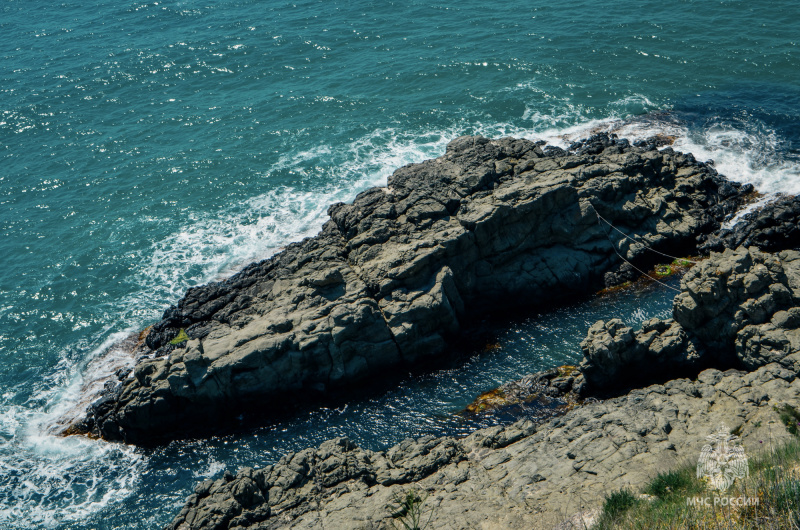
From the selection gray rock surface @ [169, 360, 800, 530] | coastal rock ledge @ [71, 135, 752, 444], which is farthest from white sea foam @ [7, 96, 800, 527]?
gray rock surface @ [169, 360, 800, 530]

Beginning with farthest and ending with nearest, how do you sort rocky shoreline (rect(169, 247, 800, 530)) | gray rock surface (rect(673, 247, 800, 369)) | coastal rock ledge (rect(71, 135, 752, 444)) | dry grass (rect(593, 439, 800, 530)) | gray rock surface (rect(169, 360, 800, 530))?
coastal rock ledge (rect(71, 135, 752, 444)) < gray rock surface (rect(673, 247, 800, 369)) < rocky shoreline (rect(169, 247, 800, 530)) < gray rock surface (rect(169, 360, 800, 530)) < dry grass (rect(593, 439, 800, 530))

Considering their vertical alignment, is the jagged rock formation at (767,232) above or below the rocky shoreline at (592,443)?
above

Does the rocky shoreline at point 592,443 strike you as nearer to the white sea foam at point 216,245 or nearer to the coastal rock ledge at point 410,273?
the coastal rock ledge at point 410,273

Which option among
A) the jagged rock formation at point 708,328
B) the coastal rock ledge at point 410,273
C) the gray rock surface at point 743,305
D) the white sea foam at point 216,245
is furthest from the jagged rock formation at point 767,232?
the gray rock surface at point 743,305

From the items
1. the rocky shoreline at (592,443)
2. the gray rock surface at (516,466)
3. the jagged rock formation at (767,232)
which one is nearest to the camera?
the gray rock surface at (516,466)

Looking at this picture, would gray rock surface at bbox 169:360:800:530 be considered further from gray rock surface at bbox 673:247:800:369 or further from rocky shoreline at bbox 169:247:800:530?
gray rock surface at bbox 673:247:800:369

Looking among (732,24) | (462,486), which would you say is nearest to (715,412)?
(462,486)
